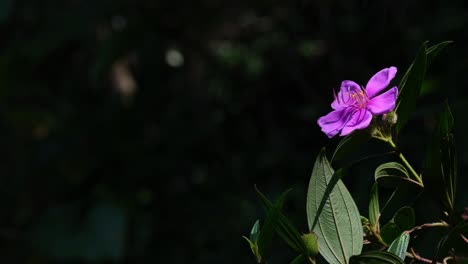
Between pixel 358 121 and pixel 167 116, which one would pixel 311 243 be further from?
pixel 167 116

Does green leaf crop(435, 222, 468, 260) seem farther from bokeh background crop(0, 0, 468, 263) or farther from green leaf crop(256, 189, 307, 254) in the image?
bokeh background crop(0, 0, 468, 263)

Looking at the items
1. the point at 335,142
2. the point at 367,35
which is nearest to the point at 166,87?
the point at 367,35

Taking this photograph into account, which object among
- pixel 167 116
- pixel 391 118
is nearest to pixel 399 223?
pixel 391 118

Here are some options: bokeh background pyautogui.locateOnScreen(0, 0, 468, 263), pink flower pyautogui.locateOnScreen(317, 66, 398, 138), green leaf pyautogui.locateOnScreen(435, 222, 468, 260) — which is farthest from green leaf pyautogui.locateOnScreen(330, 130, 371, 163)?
bokeh background pyautogui.locateOnScreen(0, 0, 468, 263)

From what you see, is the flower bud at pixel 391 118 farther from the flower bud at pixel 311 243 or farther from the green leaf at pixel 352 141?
the flower bud at pixel 311 243

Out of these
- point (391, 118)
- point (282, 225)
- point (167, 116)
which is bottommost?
point (167, 116)

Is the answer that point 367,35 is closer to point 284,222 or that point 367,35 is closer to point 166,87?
point 166,87

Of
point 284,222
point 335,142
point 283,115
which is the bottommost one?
point 283,115
